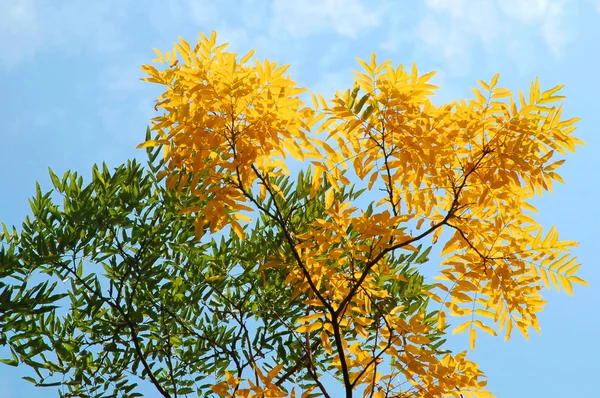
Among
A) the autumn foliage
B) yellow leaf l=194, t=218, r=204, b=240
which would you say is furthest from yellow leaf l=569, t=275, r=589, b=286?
yellow leaf l=194, t=218, r=204, b=240

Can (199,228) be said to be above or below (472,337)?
above

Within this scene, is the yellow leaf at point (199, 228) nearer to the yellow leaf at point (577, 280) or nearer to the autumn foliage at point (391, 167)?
the autumn foliage at point (391, 167)

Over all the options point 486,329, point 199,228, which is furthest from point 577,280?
point 199,228

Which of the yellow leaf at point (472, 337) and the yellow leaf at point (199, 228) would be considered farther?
the yellow leaf at point (472, 337)

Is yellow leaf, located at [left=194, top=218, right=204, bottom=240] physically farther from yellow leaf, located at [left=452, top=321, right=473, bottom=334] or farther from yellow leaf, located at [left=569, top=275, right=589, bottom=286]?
yellow leaf, located at [left=569, top=275, right=589, bottom=286]

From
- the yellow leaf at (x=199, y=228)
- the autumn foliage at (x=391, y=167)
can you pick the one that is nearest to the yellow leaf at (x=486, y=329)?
the autumn foliage at (x=391, y=167)

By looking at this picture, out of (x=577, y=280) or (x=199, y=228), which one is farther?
(x=577, y=280)

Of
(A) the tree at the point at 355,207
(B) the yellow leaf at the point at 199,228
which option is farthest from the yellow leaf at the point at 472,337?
(B) the yellow leaf at the point at 199,228

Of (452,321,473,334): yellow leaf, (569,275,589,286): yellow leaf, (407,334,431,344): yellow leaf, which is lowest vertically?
(407,334,431,344): yellow leaf

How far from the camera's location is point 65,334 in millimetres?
3492

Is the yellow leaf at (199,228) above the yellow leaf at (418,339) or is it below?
above

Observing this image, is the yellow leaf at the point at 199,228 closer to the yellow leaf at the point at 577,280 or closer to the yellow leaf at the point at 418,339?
the yellow leaf at the point at 418,339

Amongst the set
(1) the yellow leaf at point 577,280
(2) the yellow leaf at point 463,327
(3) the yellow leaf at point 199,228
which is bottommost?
(2) the yellow leaf at point 463,327

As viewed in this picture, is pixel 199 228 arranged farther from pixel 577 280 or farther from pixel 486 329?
pixel 577 280
